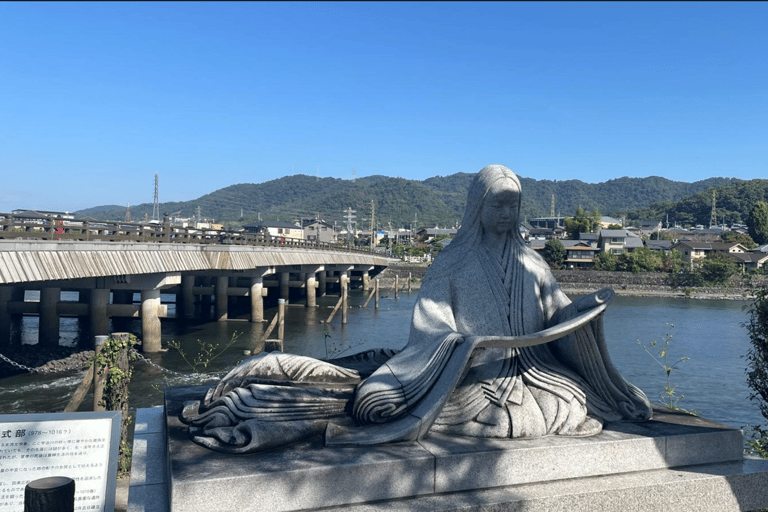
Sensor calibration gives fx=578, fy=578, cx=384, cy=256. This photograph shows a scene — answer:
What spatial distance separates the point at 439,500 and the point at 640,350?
64.2 ft

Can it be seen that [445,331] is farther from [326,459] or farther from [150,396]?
[150,396]

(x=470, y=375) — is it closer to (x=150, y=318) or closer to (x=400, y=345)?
(x=150, y=318)

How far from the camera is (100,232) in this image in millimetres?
17703

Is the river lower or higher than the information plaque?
lower

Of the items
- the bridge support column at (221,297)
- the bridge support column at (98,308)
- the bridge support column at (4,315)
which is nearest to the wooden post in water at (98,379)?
the bridge support column at (98,308)

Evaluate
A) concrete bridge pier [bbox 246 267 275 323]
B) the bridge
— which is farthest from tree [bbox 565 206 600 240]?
concrete bridge pier [bbox 246 267 275 323]

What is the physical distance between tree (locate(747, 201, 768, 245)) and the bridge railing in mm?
64767

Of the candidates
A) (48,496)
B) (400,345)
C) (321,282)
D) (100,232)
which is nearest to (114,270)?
(100,232)

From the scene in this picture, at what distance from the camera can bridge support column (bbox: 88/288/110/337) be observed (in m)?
18.6

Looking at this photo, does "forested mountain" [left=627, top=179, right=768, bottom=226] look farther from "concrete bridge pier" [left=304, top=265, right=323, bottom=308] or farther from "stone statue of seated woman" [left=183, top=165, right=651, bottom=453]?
"stone statue of seated woman" [left=183, top=165, right=651, bottom=453]

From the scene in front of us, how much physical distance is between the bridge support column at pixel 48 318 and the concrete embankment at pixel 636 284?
34.9 m

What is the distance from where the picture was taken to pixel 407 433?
14.5 feet

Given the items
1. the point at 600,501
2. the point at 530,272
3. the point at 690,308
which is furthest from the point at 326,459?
the point at 690,308

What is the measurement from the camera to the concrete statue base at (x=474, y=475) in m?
3.91
